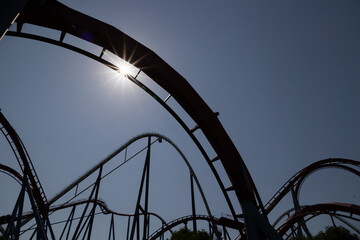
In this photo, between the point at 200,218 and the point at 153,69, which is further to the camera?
the point at 200,218

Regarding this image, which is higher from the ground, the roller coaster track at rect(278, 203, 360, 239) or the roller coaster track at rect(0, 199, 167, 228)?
the roller coaster track at rect(0, 199, 167, 228)

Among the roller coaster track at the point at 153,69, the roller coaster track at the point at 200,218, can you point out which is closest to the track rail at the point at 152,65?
the roller coaster track at the point at 153,69

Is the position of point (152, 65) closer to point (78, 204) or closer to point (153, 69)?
point (153, 69)

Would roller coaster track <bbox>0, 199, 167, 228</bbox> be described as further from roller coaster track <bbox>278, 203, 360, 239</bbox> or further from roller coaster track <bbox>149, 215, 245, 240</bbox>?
roller coaster track <bbox>278, 203, 360, 239</bbox>

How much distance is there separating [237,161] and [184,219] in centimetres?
938

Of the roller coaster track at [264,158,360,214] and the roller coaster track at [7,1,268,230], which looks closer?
the roller coaster track at [7,1,268,230]

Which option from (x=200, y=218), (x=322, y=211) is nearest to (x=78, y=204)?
(x=200, y=218)

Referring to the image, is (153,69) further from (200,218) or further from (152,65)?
(200,218)

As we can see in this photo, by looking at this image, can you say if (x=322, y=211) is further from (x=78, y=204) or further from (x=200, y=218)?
(x=78, y=204)

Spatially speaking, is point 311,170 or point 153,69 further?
point 311,170

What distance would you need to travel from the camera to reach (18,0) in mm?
Answer: 1800

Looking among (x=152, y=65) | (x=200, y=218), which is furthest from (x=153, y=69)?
(x=200, y=218)

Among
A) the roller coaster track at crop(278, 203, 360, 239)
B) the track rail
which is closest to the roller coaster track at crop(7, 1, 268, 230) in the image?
the track rail

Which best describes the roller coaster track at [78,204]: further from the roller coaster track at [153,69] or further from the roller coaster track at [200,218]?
the roller coaster track at [153,69]
